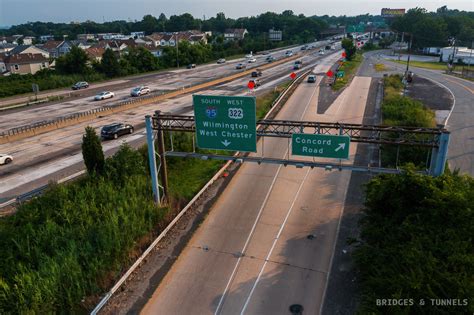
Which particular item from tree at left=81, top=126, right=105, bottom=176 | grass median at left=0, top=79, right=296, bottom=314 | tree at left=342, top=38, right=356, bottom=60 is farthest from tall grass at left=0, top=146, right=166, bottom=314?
tree at left=342, top=38, right=356, bottom=60

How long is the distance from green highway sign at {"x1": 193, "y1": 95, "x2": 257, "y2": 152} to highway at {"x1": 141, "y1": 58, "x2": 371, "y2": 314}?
4265 mm

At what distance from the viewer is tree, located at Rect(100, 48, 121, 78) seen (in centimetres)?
7350

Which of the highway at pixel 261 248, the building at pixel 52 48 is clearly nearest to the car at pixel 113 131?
the highway at pixel 261 248

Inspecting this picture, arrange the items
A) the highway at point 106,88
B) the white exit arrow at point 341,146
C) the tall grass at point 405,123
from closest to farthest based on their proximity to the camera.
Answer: the white exit arrow at point 341,146, the tall grass at point 405,123, the highway at point 106,88

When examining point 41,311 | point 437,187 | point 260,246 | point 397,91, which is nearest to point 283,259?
point 260,246

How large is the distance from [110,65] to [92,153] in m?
57.5

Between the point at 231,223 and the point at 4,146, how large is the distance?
24842 millimetres

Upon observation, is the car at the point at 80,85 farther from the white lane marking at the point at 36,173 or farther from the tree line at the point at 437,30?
the tree line at the point at 437,30

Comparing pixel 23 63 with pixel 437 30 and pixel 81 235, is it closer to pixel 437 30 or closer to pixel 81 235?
pixel 81 235

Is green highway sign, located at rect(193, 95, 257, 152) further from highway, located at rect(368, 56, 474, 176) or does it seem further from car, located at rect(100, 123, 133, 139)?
car, located at rect(100, 123, 133, 139)

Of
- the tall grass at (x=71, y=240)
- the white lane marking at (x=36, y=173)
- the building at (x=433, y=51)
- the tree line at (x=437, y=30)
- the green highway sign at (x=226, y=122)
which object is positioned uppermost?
the tree line at (x=437, y=30)

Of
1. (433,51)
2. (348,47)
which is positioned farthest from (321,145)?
(433,51)

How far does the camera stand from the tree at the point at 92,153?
2223 cm

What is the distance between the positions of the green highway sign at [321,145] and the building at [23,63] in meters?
83.4
